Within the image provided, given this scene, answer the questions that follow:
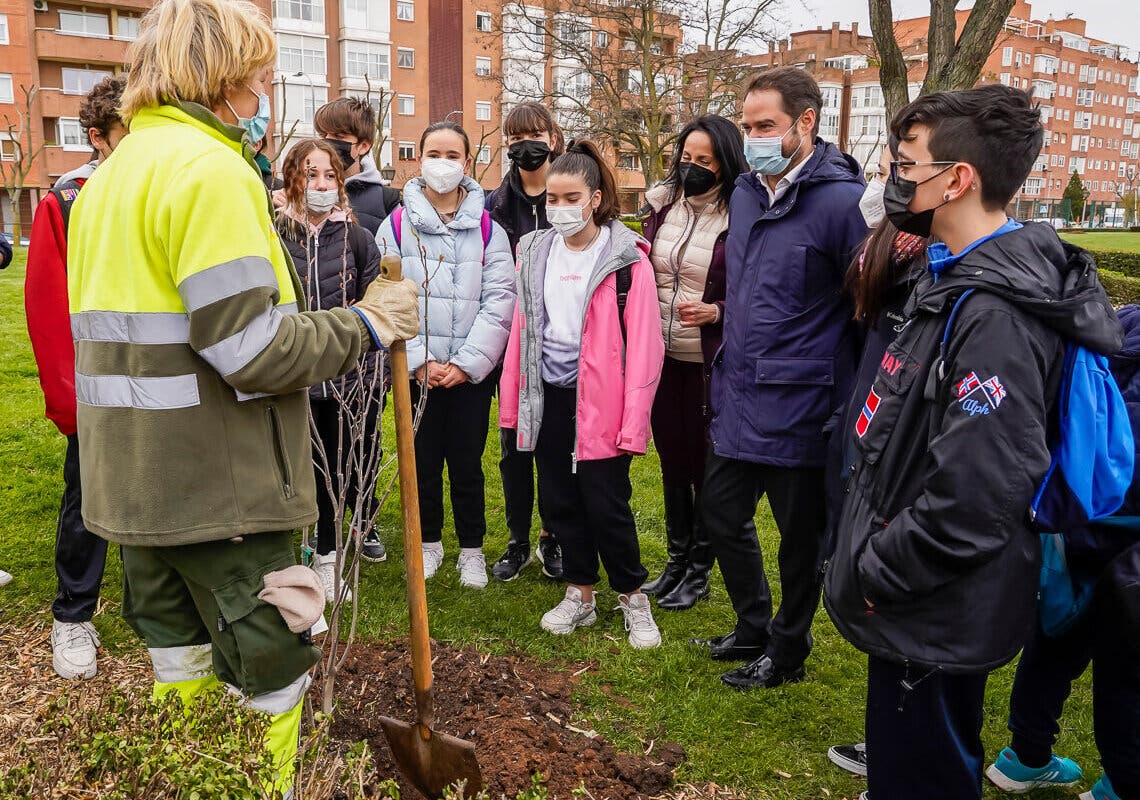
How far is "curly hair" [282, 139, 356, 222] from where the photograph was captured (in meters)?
4.57

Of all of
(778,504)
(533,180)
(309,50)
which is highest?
(309,50)

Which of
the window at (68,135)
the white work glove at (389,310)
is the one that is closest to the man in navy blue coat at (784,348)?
the white work glove at (389,310)

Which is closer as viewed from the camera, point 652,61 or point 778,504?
point 778,504

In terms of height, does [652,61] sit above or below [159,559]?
above

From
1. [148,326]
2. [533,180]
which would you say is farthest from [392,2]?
[148,326]

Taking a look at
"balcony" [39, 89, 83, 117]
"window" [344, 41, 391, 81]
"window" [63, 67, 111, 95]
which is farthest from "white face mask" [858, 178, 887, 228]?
"window" [63, 67, 111, 95]

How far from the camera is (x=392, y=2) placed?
Result: 4672 centimetres

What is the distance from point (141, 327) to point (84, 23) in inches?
1962

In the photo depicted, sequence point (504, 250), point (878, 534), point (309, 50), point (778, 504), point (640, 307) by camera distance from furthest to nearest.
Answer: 1. point (309, 50)
2. point (504, 250)
3. point (640, 307)
4. point (778, 504)
5. point (878, 534)

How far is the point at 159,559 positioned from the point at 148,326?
0.66 meters

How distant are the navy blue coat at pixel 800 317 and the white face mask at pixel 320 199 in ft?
7.31

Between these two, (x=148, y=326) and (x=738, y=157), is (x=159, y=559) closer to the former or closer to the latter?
(x=148, y=326)

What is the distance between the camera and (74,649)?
3.93 meters

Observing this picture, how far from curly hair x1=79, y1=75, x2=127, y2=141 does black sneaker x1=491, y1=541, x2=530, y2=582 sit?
2.98 meters
